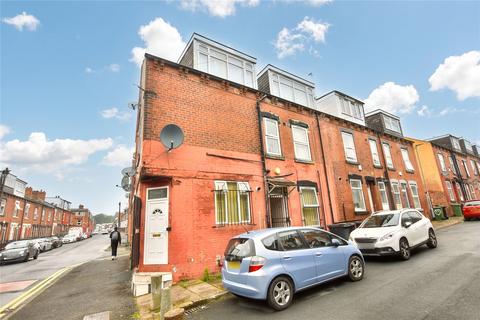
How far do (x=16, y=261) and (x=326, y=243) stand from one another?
73.2 feet

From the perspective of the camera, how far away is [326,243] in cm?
628

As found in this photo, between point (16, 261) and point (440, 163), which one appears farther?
point (440, 163)

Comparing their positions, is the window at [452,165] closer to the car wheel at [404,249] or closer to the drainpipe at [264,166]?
the car wheel at [404,249]

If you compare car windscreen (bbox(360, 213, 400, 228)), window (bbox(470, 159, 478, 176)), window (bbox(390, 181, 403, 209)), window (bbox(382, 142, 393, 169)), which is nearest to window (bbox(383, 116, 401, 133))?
window (bbox(382, 142, 393, 169))

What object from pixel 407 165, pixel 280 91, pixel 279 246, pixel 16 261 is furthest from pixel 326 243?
pixel 16 261

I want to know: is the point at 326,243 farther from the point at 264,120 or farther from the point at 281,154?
the point at 264,120

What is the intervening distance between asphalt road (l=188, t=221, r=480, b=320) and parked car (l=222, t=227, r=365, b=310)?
1.19 ft

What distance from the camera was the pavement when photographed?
5.92m

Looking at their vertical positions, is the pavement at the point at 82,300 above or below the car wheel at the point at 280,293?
below

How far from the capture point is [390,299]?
4949 millimetres

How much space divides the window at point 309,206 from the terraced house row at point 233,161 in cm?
5

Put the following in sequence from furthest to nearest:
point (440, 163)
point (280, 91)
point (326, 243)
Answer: point (440, 163) < point (280, 91) < point (326, 243)

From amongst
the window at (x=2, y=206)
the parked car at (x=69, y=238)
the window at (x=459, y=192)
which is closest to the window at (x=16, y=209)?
the window at (x=2, y=206)

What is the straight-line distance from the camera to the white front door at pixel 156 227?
24.3 ft
